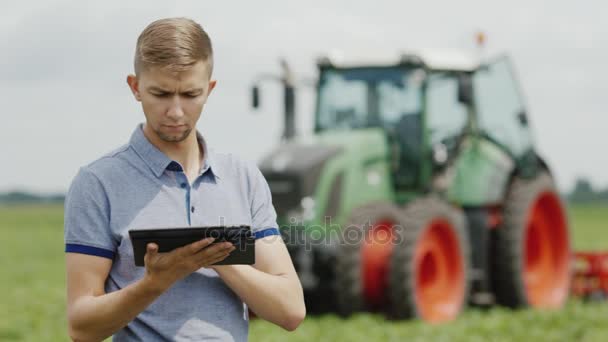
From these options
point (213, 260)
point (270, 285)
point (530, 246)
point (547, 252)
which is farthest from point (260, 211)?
point (547, 252)

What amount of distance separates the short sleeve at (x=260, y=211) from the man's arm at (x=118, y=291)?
0.23 meters

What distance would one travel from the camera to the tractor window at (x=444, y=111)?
26.8 ft

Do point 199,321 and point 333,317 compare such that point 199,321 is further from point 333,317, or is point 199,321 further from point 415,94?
point 415,94

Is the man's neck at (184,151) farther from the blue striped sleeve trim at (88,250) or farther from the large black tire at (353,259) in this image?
the large black tire at (353,259)

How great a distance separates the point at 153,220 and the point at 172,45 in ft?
1.12

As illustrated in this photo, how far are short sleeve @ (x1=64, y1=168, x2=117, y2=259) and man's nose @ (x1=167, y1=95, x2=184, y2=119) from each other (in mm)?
208

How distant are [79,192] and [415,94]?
6.47 metres

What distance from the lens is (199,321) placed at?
1812 mm

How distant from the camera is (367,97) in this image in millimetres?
8273

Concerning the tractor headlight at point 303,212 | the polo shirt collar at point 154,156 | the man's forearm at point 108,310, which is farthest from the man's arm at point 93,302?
the tractor headlight at point 303,212

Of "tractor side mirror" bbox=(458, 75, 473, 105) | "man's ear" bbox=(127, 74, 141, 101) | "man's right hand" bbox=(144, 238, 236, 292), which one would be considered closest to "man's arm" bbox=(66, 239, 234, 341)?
"man's right hand" bbox=(144, 238, 236, 292)

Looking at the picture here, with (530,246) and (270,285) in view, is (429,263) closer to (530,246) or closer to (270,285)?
(530,246)

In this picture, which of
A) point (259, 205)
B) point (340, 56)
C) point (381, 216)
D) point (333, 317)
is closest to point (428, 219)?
point (381, 216)

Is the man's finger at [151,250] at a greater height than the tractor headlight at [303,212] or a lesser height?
greater
